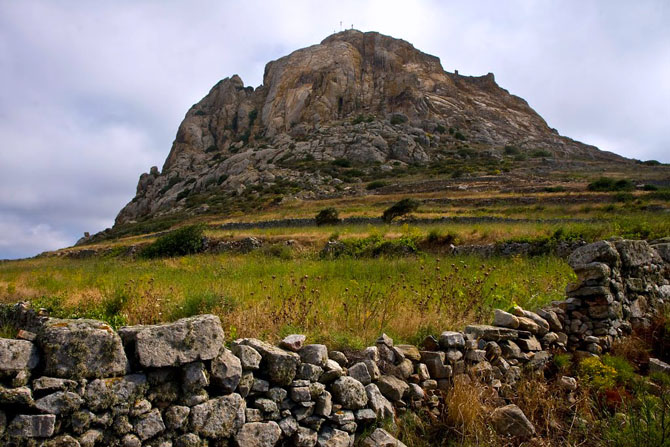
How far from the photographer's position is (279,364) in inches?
141

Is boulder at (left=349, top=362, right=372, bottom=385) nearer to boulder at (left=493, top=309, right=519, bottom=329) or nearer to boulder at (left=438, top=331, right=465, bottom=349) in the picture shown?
boulder at (left=438, top=331, right=465, bottom=349)

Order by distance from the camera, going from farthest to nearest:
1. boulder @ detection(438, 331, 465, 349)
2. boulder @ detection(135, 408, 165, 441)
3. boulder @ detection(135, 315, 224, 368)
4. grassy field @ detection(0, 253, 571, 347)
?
grassy field @ detection(0, 253, 571, 347) < boulder @ detection(438, 331, 465, 349) < boulder @ detection(135, 315, 224, 368) < boulder @ detection(135, 408, 165, 441)

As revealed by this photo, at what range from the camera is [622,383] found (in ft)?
17.1

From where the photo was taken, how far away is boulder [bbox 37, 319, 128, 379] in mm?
2754

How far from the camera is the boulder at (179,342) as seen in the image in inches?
119

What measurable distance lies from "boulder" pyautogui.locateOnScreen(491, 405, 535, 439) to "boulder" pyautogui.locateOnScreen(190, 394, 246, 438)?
269 centimetres

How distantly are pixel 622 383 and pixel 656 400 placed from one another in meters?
0.99

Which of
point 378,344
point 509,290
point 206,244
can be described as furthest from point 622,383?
point 206,244

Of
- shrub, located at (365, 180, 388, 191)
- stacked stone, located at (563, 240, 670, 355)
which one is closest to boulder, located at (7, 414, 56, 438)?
stacked stone, located at (563, 240, 670, 355)

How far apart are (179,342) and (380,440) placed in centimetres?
205

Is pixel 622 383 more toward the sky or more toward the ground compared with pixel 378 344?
more toward the ground

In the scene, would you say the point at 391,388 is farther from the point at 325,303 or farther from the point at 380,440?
the point at 325,303

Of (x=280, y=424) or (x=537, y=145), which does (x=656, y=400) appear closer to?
(x=280, y=424)

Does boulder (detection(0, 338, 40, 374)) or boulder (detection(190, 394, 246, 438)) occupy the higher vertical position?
boulder (detection(0, 338, 40, 374))
